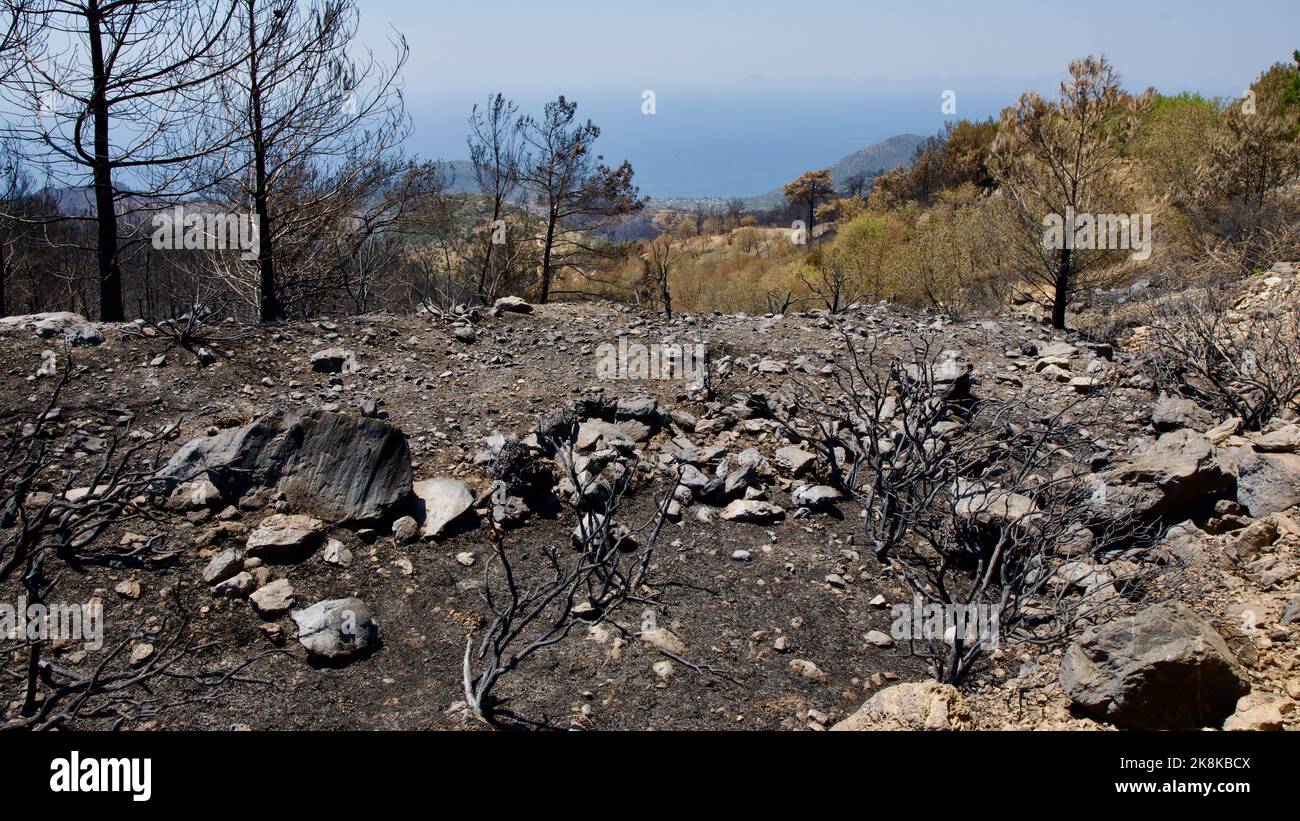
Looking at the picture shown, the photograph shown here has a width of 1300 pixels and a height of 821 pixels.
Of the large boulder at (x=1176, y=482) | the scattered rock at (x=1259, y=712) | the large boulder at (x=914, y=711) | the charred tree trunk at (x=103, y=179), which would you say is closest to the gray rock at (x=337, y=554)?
the large boulder at (x=914, y=711)

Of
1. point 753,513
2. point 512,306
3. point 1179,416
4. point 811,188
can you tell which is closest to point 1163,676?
point 753,513

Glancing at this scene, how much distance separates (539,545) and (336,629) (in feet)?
4.20

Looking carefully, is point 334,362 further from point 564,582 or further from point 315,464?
point 564,582

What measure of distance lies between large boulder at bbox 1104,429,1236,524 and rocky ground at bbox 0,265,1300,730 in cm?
3

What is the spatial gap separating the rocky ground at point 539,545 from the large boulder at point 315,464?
0.05 feet

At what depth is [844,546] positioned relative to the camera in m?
4.46

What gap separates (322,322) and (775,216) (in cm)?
4457

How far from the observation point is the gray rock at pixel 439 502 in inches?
169

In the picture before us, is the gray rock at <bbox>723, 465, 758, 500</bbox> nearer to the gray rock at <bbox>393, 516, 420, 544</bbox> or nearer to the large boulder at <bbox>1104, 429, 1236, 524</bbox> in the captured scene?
the gray rock at <bbox>393, 516, 420, 544</bbox>

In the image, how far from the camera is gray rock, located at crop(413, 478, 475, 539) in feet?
14.1

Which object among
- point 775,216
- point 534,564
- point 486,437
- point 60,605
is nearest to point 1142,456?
point 534,564

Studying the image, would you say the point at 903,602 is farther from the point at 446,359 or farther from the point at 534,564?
the point at 446,359

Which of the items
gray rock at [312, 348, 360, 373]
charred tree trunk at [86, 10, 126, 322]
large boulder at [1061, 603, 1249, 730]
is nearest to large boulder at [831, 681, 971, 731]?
large boulder at [1061, 603, 1249, 730]

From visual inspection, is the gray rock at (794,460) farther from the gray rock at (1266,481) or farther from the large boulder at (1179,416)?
the large boulder at (1179,416)
